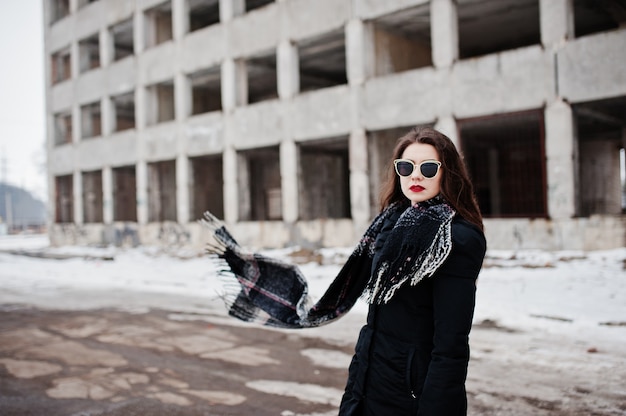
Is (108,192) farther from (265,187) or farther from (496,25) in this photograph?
(496,25)

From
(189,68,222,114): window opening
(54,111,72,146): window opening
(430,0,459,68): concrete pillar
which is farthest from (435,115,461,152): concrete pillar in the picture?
(54,111,72,146): window opening

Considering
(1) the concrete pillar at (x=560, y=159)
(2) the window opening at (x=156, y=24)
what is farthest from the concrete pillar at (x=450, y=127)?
(2) the window opening at (x=156, y=24)

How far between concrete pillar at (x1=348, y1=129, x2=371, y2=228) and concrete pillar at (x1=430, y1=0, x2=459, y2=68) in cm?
301

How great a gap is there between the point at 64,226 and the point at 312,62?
15282 millimetres

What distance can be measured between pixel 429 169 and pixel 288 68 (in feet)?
53.5

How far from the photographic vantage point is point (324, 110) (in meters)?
16.8

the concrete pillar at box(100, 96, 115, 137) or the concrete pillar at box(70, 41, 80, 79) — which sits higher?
the concrete pillar at box(70, 41, 80, 79)

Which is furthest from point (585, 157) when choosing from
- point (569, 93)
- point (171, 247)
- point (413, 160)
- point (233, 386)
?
point (413, 160)

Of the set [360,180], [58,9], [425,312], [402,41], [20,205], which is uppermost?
[58,9]

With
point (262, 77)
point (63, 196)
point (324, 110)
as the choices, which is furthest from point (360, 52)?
point (63, 196)

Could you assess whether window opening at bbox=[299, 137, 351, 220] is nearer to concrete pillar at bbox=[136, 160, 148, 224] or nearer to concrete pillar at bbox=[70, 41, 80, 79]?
concrete pillar at bbox=[136, 160, 148, 224]

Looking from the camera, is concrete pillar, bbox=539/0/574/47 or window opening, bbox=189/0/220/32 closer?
concrete pillar, bbox=539/0/574/47

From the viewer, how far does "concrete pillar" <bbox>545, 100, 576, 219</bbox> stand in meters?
12.5

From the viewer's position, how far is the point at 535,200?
19953 mm
